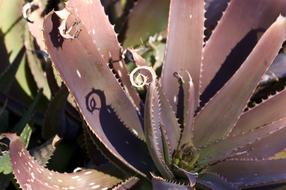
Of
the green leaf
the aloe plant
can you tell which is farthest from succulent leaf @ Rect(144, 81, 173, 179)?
the green leaf

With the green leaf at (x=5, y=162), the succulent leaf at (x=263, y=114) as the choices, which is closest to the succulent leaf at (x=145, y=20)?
the succulent leaf at (x=263, y=114)

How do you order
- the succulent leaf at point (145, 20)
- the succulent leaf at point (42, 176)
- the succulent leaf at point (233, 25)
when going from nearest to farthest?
the succulent leaf at point (42, 176) < the succulent leaf at point (233, 25) < the succulent leaf at point (145, 20)

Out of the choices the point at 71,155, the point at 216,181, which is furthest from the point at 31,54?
the point at 216,181

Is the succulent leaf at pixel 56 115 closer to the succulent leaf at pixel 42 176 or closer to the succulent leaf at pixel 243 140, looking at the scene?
the succulent leaf at pixel 42 176

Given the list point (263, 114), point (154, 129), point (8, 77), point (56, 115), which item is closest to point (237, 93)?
point (263, 114)

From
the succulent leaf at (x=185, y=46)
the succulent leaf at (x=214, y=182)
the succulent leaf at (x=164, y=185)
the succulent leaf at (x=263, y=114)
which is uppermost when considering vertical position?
the succulent leaf at (x=185, y=46)

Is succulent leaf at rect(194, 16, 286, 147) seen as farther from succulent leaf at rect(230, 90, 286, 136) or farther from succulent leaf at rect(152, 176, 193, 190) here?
succulent leaf at rect(152, 176, 193, 190)

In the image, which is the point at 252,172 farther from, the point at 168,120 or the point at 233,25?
the point at 233,25
